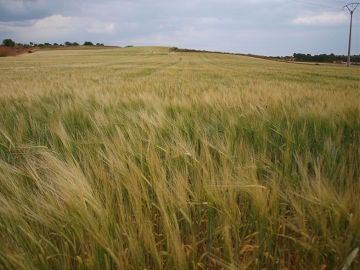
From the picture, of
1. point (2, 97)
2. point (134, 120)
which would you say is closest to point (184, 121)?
point (134, 120)

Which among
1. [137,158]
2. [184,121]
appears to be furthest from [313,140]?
[137,158]

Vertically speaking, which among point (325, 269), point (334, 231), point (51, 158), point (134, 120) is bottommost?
point (325, 269)

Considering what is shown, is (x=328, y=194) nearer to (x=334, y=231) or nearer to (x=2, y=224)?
A: (x=334, y=231)

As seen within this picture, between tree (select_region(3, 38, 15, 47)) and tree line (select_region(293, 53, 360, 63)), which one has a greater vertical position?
tree (select_region(3, 38, 15, 47))

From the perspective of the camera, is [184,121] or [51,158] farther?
[184,121]

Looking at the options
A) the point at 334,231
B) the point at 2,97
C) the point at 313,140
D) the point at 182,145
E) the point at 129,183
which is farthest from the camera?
the point at 2,97

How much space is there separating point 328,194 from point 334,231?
102mm

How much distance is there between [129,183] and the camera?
0.83 m

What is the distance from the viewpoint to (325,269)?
0.65 m

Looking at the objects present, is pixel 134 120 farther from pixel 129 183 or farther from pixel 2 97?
pixel 2 97

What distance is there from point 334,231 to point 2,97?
11.6ft

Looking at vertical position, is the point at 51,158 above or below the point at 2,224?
above

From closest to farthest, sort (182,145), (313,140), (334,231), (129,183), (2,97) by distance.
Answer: (334,231) → (129,183) → (182,145) → (313,140) → (2,97)

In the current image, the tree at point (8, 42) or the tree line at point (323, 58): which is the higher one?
the tree at point (8, 42)
